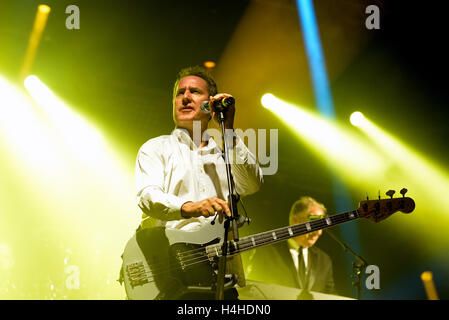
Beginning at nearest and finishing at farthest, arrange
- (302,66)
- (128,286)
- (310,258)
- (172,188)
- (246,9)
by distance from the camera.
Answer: (128,286), (172,188), (310,258), (246,9), (302,66)

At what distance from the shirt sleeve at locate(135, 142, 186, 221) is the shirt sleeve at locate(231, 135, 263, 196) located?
456 mm

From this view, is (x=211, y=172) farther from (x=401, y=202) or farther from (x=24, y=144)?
(x=24, y=144)

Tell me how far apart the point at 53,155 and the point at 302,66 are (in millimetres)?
4027

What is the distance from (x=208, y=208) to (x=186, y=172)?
0.55 meters

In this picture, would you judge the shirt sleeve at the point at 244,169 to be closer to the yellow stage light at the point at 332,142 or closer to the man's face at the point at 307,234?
the man's face at the point at 307,234

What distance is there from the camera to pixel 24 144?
6.30 metres

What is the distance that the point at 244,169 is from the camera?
2691 mm

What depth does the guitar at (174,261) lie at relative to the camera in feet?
7.68

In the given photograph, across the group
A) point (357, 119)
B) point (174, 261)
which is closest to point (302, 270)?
point (174, 261)

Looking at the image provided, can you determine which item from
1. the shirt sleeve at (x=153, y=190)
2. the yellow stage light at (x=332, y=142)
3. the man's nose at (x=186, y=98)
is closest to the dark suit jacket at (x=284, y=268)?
the yellow stage light at (x=332, y=142)

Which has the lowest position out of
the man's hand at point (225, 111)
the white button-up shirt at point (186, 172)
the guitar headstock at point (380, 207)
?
the guitar headstock at point (380, 207)

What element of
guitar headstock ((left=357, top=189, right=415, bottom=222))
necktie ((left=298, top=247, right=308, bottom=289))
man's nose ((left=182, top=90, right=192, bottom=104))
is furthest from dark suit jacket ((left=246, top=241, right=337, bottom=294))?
man's nose ((left=182, top=90, right=192, bottom=104))

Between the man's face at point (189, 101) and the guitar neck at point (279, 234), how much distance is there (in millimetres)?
897
